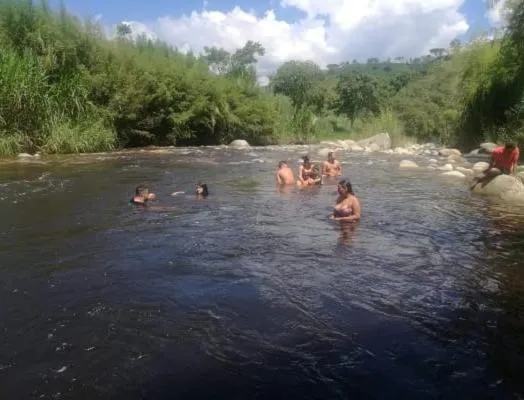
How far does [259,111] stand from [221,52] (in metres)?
31.5

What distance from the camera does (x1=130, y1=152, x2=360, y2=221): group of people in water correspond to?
10828 mm

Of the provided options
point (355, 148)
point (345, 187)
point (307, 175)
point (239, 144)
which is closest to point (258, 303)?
point (345, 187)

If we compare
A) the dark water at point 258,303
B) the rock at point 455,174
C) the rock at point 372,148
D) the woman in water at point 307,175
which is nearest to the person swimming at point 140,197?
the dark water at point 258,303

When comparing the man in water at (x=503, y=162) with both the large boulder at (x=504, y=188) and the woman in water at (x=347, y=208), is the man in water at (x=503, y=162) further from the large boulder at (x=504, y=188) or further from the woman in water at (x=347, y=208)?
the woman in water at (x=347, y=208)

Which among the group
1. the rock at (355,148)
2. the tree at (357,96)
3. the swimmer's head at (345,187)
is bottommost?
the rock at (355,148)

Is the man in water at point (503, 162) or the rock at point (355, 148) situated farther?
the rock at point (355, 148)

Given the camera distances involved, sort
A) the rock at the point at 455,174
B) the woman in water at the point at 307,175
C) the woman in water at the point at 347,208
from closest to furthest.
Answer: the woman in water at the point at 347,208 < the woman in water at the point at 307,175 < the rock at the point at 455,174

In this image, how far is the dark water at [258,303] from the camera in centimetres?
451

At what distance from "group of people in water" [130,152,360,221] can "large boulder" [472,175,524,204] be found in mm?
4075

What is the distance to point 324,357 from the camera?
16.1 ft

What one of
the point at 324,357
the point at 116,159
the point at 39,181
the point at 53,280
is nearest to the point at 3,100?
the point at 116,159

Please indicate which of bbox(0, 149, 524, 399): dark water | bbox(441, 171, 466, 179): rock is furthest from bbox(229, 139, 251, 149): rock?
bbox(0, 149, 524, 399): dark water

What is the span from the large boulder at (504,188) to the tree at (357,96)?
37.7 meters

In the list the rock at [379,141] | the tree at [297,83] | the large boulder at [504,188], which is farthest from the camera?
the tree at [297,83]
